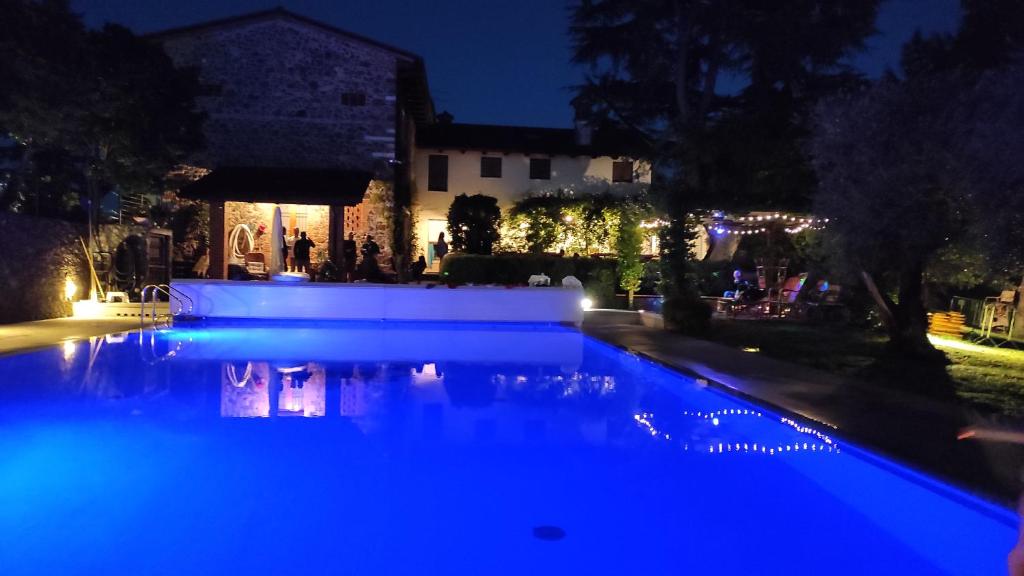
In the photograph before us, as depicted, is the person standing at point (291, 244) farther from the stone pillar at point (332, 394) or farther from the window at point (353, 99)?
the stone pillar at point (332, 394)

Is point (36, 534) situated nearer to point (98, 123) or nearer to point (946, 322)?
point (98, 123)

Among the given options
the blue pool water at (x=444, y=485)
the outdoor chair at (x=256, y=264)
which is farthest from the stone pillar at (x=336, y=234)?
the blue pool water at (x=444, y=485)

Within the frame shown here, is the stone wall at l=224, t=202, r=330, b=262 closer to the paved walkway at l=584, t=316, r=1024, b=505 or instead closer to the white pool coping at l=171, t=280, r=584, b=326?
the white pool coping at l=171, t=280, r=584, b=326

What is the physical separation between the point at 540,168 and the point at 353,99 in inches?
319

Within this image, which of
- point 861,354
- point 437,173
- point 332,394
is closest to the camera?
point 332,394

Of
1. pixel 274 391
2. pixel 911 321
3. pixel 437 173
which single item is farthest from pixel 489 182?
pixel 274 391

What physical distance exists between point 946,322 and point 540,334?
8434 mm

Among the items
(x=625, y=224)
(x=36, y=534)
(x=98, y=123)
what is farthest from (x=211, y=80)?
(x=36, y=534)

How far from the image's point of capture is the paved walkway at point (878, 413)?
422 cm

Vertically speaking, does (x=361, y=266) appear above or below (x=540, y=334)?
above

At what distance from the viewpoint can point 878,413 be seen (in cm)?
579

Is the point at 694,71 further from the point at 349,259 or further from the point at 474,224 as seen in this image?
the point at 349,259

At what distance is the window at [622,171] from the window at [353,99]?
10297 mm

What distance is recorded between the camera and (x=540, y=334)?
13812mm
